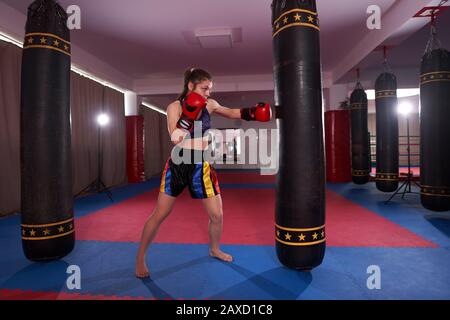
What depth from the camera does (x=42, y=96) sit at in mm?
2078

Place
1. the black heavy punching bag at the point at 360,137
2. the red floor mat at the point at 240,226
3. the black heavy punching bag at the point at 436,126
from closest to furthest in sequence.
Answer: the red floor mat at the point at 240,226 < the black heavy punching bag at the point at 436,126 < the black heavy punching bag at the point at 360,137

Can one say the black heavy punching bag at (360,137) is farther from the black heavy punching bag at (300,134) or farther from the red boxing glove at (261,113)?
the red boxing glove at (261,113)

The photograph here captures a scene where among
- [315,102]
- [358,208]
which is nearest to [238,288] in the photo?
[315,102]

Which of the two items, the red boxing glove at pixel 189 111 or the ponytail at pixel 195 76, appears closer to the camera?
the red boxing glove at pixel 189 111

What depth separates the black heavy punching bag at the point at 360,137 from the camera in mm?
6285

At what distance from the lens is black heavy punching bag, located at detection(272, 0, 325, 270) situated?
70.4 inches

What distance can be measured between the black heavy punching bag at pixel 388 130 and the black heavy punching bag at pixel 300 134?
3.51 m

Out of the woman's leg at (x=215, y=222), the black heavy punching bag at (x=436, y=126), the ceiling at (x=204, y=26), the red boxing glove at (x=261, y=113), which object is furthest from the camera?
the ceiling at (x=204, y=26)

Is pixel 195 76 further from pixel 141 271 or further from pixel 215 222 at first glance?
pixel 141 271

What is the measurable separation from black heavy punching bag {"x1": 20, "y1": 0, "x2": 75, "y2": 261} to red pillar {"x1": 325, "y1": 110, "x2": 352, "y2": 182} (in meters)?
6.37

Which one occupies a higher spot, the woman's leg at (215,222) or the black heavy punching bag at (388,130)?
the black heavy punching bag at (388,130)

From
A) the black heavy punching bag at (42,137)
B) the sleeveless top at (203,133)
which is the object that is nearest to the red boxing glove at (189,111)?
the sleeveless top at (203,133)

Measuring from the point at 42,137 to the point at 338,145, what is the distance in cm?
661

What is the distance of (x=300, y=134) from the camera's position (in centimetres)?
178
